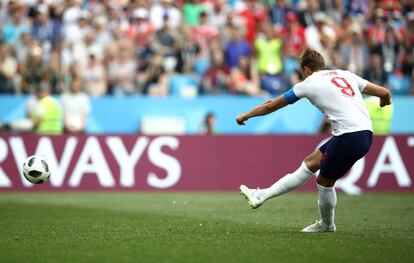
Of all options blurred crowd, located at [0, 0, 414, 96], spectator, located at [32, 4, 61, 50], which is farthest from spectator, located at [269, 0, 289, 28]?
spectator, located at [32, 4, 61, 50]

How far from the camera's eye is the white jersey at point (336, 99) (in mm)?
11039

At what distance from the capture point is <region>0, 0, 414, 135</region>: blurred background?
22594 mm

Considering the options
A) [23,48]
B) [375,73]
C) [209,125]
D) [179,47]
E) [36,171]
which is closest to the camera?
[36,171]

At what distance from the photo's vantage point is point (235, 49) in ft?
77.2

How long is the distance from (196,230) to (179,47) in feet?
39.9

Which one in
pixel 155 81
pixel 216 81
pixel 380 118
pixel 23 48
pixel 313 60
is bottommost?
pixel 380 118

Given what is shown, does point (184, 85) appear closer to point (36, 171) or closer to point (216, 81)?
point (216, 81)

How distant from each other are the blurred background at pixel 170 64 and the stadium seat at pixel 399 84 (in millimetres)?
27

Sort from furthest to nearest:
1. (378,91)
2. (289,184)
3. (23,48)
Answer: (23,48), (289,184), (378,91)

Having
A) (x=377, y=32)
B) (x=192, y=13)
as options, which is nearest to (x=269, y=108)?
(x=192, y=13)

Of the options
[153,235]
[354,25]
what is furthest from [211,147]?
[153,235]

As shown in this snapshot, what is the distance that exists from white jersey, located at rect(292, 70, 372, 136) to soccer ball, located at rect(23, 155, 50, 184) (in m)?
4.70

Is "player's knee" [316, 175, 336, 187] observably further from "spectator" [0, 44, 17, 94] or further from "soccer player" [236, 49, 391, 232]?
"spectator" [0, 44, 17, 94]

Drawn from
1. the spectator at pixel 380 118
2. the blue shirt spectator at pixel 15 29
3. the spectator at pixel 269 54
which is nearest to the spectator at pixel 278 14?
the spectator at pixel 269 54
